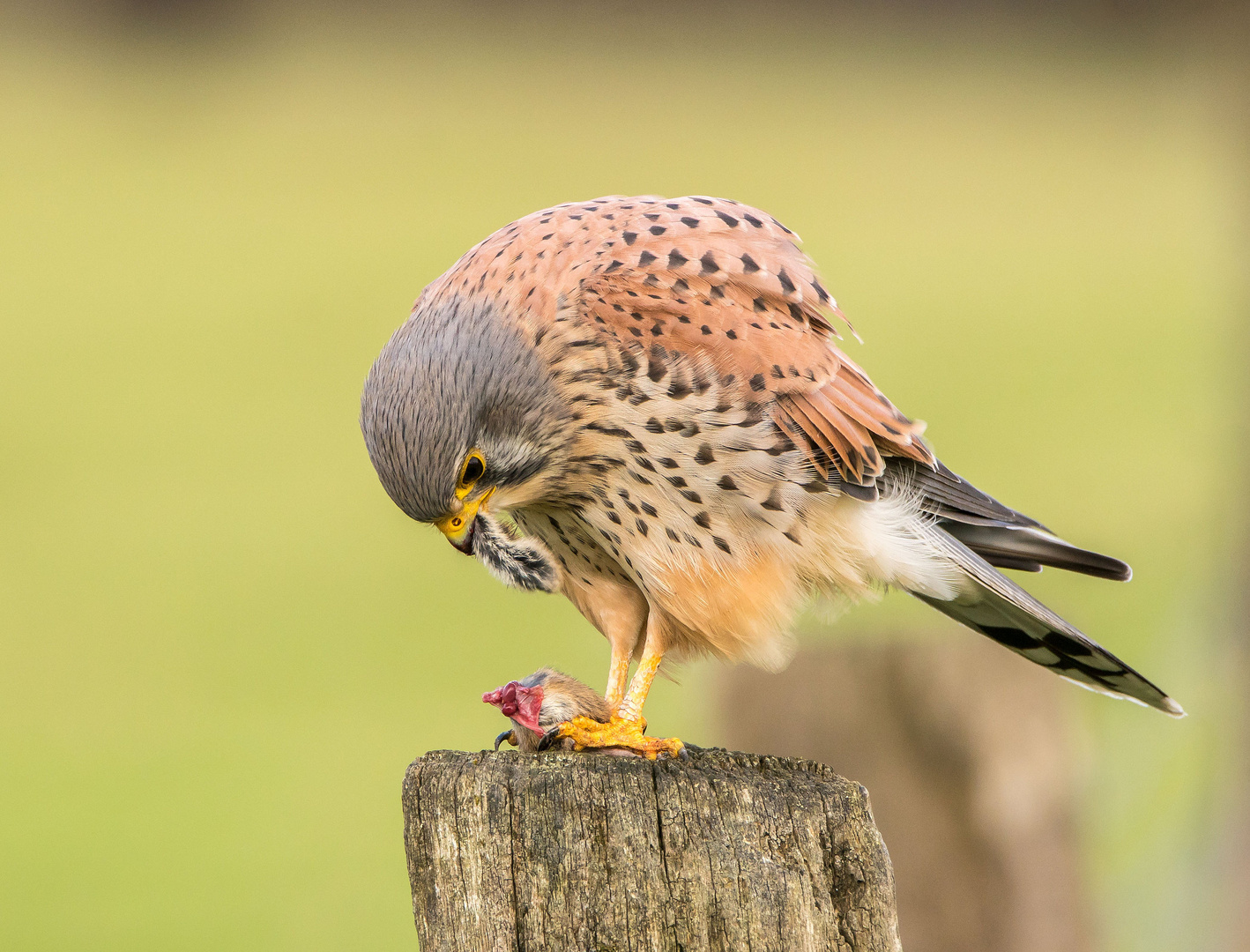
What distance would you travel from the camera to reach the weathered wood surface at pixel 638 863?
1749 mm

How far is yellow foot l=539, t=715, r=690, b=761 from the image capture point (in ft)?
7.92

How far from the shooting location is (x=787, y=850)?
180 cm

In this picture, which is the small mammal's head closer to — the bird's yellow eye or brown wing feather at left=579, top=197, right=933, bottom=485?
the bird's yellow eye

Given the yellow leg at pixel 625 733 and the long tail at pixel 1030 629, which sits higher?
the long tail at pixel 1030 629

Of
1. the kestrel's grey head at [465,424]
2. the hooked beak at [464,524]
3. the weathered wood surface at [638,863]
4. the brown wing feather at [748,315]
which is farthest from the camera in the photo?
the brown wing feather at [748,315]

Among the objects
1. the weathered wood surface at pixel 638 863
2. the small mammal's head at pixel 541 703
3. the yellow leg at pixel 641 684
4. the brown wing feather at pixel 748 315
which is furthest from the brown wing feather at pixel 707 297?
the weathered wood surface at pixel 638 863

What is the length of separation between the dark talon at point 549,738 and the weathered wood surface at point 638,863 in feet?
1.90

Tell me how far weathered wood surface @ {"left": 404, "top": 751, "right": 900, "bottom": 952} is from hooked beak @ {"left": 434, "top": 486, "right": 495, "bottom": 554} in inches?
25.2

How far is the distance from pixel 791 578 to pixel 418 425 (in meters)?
0.88

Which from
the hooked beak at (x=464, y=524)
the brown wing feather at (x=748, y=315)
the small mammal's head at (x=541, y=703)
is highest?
the brown wing feather at (x=748, y=315)

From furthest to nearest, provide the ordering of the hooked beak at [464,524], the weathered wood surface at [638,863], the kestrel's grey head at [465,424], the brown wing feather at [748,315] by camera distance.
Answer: the brown wing feather at [748,315] < the hooked beak at [464,524] < the kestrel's grey head at [465,424] < the weathered wood surface at [638,863]

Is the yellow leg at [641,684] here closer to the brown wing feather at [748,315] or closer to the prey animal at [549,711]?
the prey animal at [549,711]

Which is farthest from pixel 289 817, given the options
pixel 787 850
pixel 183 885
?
pixel 787 850

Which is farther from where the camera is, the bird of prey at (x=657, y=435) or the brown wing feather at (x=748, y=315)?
the brown wing feather at (x=748, y=315)
